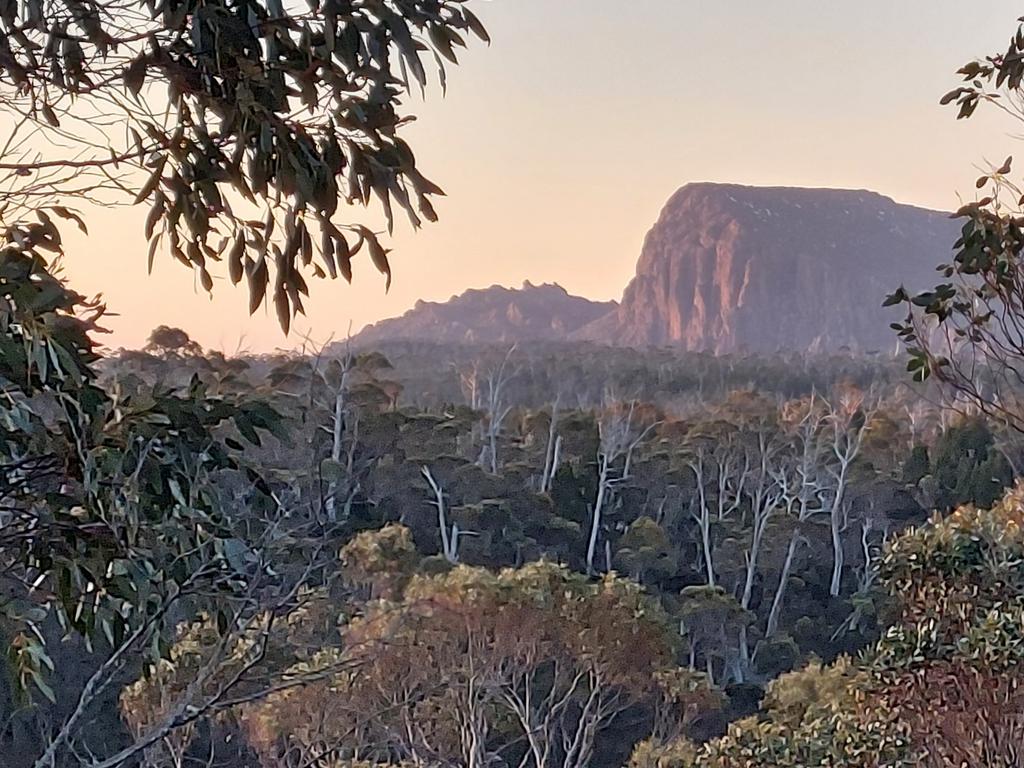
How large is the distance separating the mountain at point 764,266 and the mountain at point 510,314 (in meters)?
1.24

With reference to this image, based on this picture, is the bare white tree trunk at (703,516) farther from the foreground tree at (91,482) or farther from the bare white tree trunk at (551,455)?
the foreground tree at (91,482)

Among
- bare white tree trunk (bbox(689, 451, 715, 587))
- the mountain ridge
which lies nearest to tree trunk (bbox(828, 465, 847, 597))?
bare white tree trunk (bbox(689, 451, 715, 587))

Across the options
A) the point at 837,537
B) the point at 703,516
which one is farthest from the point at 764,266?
the point at 703,516

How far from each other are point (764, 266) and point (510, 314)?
15414mm

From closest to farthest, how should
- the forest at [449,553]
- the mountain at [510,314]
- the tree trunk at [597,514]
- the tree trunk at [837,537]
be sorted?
the forest at [449,553], the tree trunk at [597,514], the tree trunk at [837,537], the mountain at [510,314]

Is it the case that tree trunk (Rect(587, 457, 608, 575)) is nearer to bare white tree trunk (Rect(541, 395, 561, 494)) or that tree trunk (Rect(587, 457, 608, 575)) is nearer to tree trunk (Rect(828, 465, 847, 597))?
bare white tree trunk (Rect(541, 395, 561, 494))

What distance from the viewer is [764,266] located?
64.4 metres

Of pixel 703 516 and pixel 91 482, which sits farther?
pixel 703 516

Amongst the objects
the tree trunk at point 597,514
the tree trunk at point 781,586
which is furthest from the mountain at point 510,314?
the tree trunk at point 781,586

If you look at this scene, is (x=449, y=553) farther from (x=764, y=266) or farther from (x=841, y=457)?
(x=764, y=266)

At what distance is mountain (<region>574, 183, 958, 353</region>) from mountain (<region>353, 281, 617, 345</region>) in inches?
48.9

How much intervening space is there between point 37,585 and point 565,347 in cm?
3702

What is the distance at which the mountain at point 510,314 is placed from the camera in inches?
2005

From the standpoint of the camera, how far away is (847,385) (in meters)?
24.9
